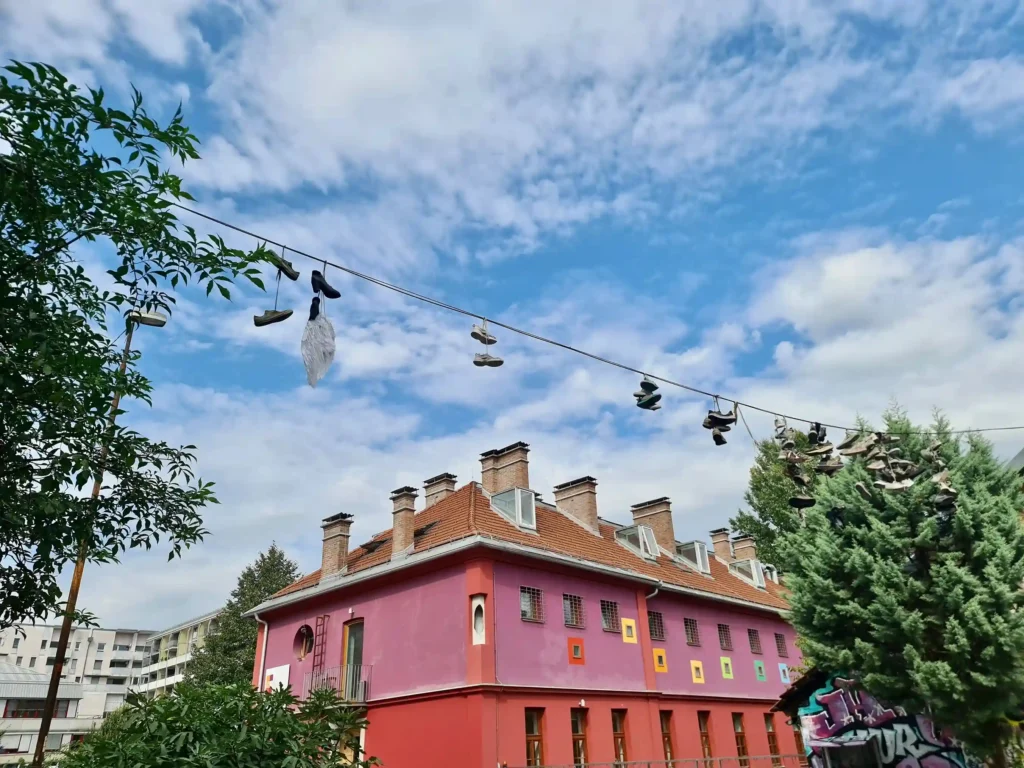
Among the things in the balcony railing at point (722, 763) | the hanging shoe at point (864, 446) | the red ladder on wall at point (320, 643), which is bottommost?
the balcony railing at point (722, 763)

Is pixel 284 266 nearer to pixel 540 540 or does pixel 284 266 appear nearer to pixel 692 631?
pixel 540 540

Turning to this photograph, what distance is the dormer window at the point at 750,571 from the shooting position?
30797 millimetres

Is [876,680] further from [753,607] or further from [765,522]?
[765,522]

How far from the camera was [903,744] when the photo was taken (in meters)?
15.5

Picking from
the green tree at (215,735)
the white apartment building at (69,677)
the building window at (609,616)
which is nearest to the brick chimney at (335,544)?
the building window at (609,616)

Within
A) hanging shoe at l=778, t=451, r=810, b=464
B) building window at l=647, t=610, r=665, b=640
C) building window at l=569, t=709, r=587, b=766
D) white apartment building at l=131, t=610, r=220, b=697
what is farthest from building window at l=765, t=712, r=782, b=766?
white apartment building at l=131, t=610, r=220, b=697

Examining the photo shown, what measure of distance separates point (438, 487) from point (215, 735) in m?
17.9

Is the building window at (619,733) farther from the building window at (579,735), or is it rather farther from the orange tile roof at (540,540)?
the orange tile roof at (540,540)

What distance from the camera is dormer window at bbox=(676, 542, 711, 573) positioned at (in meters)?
27.7

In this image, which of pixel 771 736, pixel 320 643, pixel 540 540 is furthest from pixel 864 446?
pixel 771 736

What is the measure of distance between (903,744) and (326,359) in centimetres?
1559

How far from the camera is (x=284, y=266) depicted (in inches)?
282

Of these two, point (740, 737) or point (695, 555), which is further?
point (695, 555)

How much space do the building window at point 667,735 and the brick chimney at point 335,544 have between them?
10.6 meters
